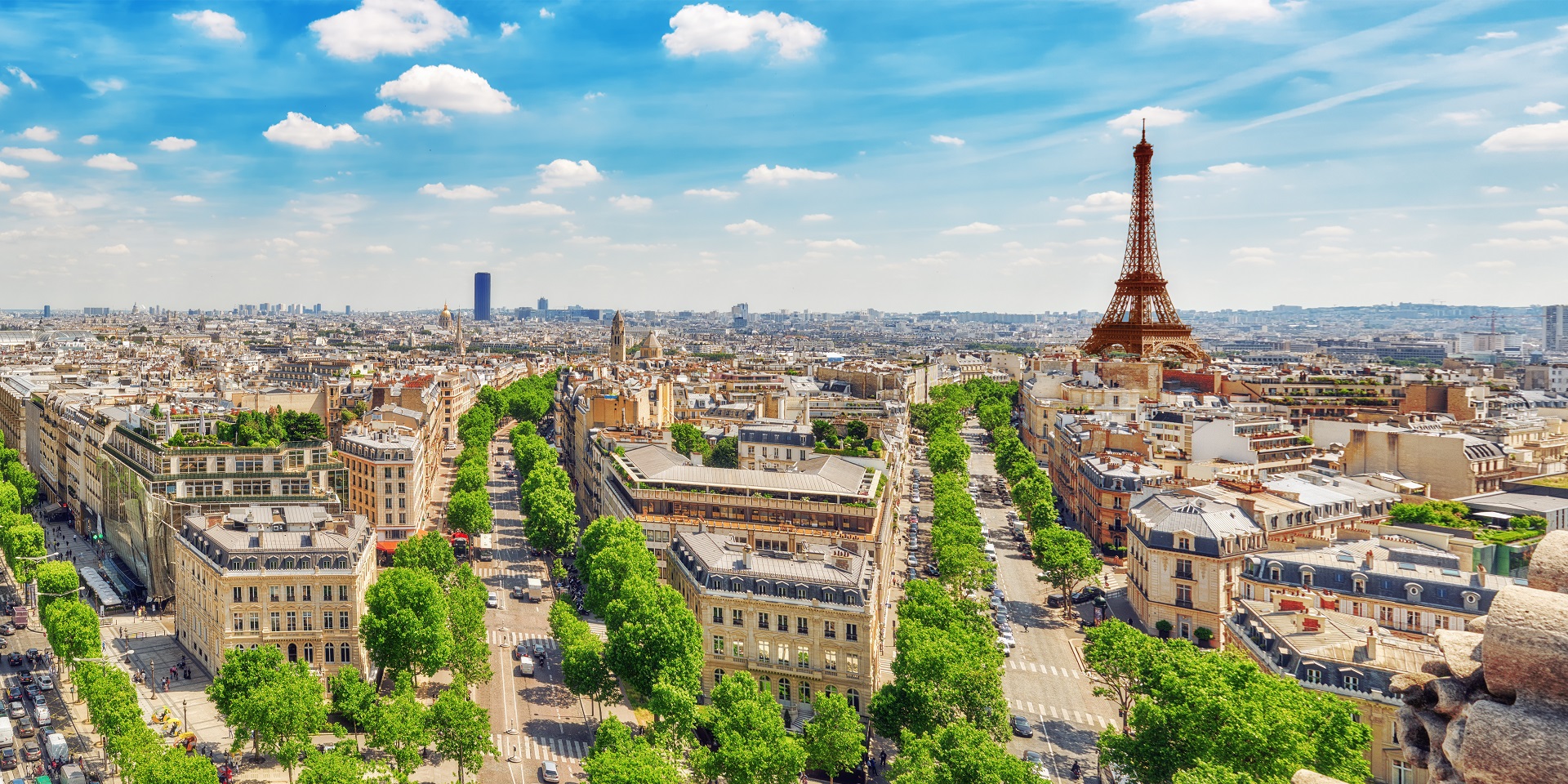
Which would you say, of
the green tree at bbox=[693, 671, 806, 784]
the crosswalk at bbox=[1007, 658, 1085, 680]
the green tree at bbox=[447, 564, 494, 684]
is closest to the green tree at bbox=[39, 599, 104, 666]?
the green tree at bbox=[447, 564, 494, 684]

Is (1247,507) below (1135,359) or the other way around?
below

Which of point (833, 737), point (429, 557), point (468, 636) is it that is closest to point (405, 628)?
point (468, 636)

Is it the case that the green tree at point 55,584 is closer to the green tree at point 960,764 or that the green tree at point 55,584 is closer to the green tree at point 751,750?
the green tree at point 751,750

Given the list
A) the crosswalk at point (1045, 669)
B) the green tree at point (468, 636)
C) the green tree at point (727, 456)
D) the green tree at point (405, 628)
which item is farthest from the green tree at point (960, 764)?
the green tree at point (727, 456)

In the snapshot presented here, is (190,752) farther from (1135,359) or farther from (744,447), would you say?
(1135,359)

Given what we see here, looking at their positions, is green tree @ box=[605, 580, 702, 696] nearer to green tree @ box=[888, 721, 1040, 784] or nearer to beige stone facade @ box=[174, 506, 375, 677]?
green tree @ box=[888, 721, 1040, 784]

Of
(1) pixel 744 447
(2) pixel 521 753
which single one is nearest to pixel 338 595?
(2) pixel 521 753
